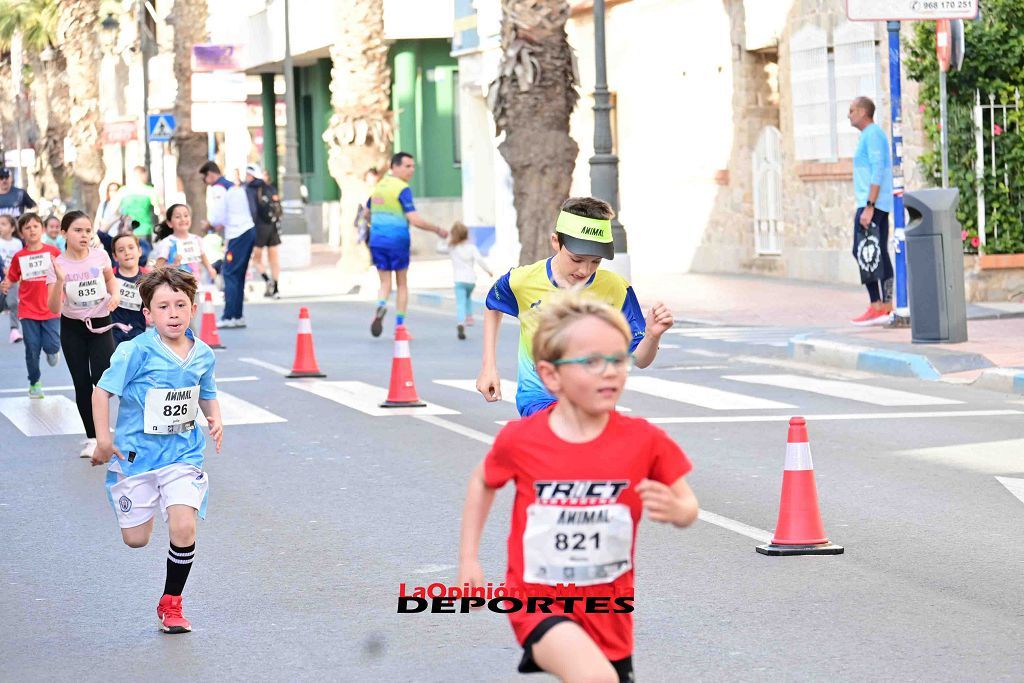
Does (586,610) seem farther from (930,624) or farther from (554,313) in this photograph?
(930,624)

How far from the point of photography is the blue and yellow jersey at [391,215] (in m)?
20.6

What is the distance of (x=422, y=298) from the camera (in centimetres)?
2759

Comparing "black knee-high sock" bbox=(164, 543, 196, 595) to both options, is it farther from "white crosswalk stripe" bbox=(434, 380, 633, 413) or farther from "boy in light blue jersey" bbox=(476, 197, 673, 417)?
"white crosswalk stripe" bbox=(434, 380, 633, 413)

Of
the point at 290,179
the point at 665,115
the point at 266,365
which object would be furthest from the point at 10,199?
the point at 290,179

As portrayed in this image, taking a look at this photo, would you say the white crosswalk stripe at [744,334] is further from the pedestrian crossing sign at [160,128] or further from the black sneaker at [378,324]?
the pedestrian crossing sign at [160,128]

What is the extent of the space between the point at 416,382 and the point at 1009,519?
767 centimetres

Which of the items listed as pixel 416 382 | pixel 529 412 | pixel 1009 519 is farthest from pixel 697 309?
pixel 529 412

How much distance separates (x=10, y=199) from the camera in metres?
21.7

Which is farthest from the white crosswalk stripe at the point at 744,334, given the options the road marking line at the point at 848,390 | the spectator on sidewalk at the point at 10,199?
the spectator on sidewalk at the point at 10,199

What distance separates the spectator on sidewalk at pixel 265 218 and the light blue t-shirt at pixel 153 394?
17.2 metres

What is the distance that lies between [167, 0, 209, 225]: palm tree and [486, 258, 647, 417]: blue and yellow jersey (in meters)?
33.8

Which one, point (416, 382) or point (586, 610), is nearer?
point (586, 610)

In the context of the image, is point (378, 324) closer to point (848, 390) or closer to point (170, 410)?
point (848, 390)

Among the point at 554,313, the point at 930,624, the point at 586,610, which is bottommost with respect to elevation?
the point at 930,624
